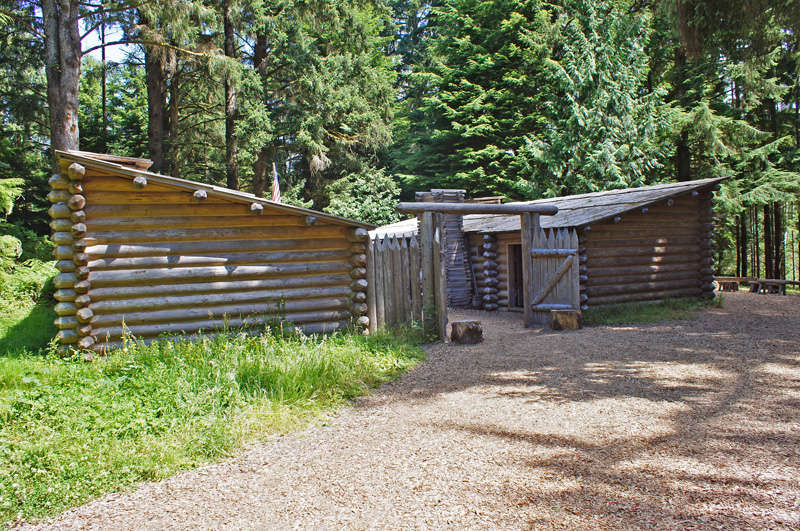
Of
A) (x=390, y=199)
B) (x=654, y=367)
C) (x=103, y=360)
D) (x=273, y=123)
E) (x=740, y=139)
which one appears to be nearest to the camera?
(x=103, y=360)

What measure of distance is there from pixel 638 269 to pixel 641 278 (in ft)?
0.96

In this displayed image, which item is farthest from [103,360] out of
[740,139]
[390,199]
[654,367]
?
[740,139]

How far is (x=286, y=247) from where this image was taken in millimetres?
9578

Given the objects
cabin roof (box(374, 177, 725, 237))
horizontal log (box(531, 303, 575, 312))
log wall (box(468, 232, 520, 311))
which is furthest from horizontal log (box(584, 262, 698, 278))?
log wall (box(468, 232, 520, 311))

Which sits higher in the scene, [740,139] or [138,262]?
[740,139]

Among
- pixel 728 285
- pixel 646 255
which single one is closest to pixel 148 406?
pixel 646 255

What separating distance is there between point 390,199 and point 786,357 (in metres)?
21.2

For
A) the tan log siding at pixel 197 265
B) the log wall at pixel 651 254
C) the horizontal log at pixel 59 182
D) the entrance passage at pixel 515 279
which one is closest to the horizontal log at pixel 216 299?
the tan log siding at pixel 197 265

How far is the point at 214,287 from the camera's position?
8984mm

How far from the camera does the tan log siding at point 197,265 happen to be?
8.25 m

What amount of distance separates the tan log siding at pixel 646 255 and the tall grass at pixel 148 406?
310 inches

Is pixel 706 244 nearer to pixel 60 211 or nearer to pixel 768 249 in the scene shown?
pixel 768 249

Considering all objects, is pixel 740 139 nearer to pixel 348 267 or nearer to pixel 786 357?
pixel 786 357

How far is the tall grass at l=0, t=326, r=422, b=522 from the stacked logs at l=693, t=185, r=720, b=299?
38.3 feet
